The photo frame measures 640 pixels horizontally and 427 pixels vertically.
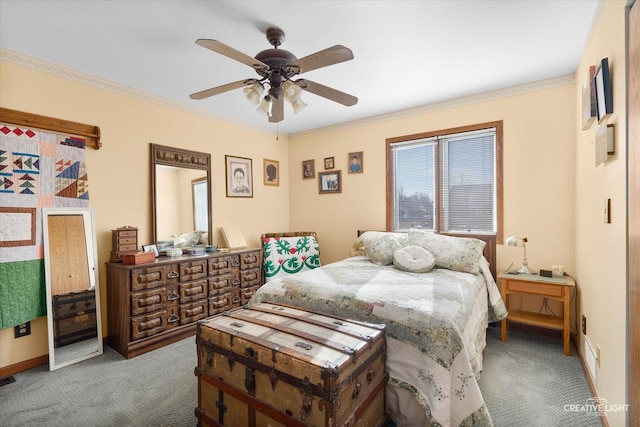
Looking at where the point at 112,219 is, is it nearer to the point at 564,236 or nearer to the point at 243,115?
the point at 243,115

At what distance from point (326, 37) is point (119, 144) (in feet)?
7.67

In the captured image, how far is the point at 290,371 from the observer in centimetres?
143

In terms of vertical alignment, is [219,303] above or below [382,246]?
below

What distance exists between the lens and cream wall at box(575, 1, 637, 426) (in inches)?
57.8

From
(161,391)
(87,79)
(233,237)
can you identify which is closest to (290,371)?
(161,391)

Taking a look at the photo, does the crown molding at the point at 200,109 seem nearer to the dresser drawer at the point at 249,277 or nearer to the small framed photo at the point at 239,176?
the small framed photo at the point at 239,176

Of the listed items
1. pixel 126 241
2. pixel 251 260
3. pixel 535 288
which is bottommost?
pixel 535 288

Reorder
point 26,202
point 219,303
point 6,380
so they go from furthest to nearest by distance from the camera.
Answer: point 219,303 → point 26,202 → point 6,380

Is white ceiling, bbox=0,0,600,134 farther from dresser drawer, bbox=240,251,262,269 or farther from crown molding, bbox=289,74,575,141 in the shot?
dresser drawer, bbox=240,251,262,269

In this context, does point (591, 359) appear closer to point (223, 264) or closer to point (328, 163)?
point (223, 264)

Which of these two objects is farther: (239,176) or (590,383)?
(239,176)

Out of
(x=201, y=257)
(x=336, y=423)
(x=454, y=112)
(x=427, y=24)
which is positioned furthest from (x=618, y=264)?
(x=201, y=257)

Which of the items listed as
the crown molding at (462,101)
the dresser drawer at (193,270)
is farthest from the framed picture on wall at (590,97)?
the dresser drawer at (193,270)

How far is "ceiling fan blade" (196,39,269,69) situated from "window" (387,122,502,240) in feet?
8.35
